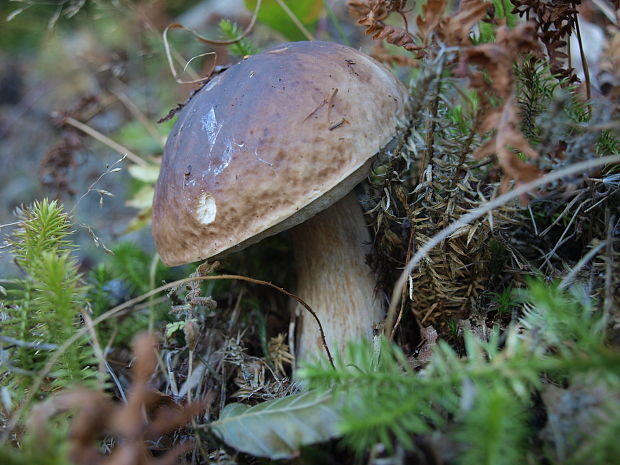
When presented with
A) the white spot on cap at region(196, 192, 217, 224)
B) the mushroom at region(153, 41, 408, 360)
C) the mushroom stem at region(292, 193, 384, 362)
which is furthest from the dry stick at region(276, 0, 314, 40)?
the white spot on cap at region(196, 192, 217, 224)

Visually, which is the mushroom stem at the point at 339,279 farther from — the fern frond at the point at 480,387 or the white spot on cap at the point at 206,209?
the fern frond at the point at 480,387

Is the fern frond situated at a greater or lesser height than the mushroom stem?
greater

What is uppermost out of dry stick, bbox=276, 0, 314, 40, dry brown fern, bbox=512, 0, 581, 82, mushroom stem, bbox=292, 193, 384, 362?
dry stick, bbox=276, 0, 314, 40

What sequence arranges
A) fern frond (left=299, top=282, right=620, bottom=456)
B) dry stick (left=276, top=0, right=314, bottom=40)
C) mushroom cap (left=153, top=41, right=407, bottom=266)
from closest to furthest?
1. fern frond (left=299, top=282, right=620, bottom=456)
2. mushroom cap (left=153, top=41, right=407, bottom=266)
3. dry stick (left=276, top=0, right=314, bottom=40)

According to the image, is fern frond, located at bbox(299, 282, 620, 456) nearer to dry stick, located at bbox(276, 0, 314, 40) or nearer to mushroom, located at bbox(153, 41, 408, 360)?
mushroom, located at bbox(153, 41, 408, 360)

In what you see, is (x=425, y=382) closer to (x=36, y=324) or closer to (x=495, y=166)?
(x=495, y=166)

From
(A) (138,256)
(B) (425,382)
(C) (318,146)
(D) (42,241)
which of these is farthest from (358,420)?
(A) (138,256)

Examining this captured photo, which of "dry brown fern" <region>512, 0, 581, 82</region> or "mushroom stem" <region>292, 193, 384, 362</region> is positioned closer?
"dry brown fern" <region>512, 0, 581, 82</region>

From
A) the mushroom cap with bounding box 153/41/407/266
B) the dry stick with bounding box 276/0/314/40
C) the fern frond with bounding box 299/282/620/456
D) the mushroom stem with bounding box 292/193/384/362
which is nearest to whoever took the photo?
the fern frond with bounding box 299/282/620/456
